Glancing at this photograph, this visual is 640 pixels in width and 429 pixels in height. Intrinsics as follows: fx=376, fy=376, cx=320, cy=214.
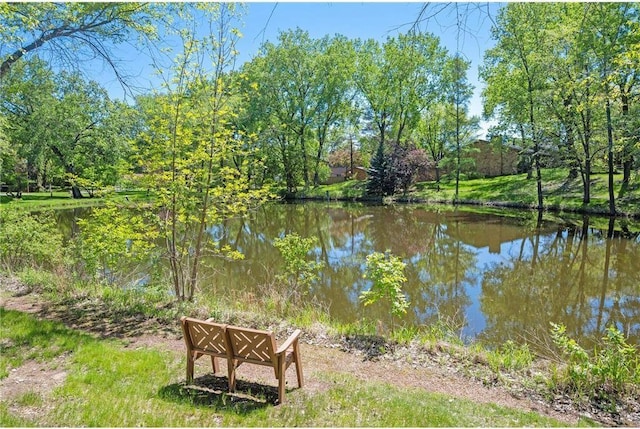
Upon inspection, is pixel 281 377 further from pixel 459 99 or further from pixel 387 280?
pixel 459 99

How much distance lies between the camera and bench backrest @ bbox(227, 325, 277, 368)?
3963 mm

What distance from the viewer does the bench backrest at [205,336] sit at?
4.20m

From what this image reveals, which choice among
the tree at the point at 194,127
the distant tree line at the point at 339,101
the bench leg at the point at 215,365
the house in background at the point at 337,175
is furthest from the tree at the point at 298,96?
the bench leg at the point at 215,365

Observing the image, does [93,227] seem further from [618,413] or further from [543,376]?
[618,413]

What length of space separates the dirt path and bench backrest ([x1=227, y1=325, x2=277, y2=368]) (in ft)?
1.91

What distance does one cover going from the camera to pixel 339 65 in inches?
1555

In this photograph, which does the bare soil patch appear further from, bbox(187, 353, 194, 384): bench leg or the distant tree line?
the distant tree line

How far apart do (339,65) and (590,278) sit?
3405 centimetres

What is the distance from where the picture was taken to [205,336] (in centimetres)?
428

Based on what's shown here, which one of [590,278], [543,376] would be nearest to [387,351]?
[543,376]

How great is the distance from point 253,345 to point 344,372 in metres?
1.54

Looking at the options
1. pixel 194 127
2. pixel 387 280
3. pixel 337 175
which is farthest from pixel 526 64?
pixel 337 175

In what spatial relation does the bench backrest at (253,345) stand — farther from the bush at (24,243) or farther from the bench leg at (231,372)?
the bush at (24,243)

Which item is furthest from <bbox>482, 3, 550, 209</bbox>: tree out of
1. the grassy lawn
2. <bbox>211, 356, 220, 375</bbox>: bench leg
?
<bbox>211, 356, 220, 375</bbox>: bench leg
